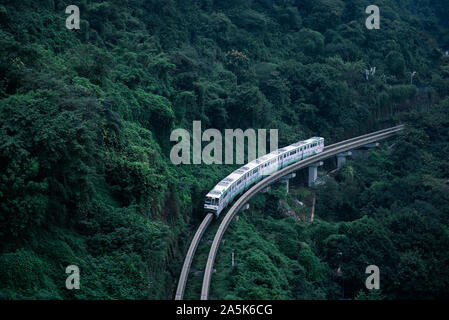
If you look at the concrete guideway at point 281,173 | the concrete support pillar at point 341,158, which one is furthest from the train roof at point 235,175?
the concrete support pillar at point 341,158

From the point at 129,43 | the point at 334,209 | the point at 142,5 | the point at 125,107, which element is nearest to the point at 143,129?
the point at 125,107

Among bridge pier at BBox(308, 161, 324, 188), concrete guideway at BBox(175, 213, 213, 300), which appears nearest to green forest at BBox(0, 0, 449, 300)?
concrete guideway at BBox(175, 213, 213, 300)

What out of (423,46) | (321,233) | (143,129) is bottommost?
(321,233)

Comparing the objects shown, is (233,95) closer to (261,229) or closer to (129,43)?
(129,43)

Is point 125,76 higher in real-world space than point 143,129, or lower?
higher

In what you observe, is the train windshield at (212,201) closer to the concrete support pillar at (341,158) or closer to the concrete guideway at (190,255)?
the concrete guideway at (190,255)
